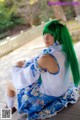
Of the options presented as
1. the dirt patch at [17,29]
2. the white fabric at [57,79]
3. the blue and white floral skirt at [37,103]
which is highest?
the dirt patch at [17,29]

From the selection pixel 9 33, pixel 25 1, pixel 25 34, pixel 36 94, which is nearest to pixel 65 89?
pixel 36 94

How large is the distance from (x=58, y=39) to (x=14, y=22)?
469 inches

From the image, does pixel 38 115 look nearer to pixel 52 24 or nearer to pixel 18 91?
pixel 18 91

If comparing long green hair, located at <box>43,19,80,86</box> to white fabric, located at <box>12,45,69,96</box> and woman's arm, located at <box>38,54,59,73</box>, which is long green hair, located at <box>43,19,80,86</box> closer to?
white fabric, located at <box>12,45,69,96</box>

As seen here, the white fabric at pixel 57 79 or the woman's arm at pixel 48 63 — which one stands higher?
the woman's arm at pixel 48 63

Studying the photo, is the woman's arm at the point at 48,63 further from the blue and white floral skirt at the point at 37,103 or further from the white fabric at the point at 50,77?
the blue and white floral skirt at the point at 37,103

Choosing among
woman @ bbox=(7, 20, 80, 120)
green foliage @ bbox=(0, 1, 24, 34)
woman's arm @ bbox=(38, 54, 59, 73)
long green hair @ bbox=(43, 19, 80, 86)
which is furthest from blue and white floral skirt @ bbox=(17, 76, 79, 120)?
green foliage @ bbox=(0, 1, 24, 34)

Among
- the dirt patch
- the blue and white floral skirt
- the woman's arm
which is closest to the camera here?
the woman's arm

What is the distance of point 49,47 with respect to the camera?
1.42m

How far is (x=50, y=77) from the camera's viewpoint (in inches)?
54.2

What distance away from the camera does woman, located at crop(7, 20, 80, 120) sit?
4.49ft

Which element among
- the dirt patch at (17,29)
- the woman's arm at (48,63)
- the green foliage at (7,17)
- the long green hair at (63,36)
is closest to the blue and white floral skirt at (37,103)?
the woman's arm at (48,63)

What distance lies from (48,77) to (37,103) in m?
A: 0.20

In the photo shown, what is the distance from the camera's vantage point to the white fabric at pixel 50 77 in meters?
1.38
